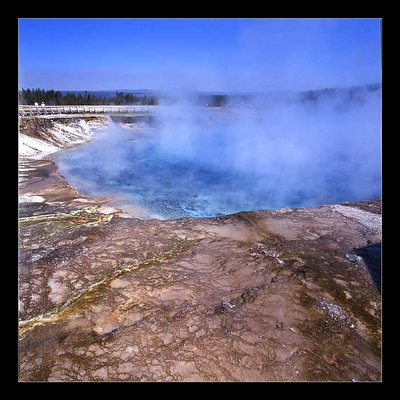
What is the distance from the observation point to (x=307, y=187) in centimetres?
838

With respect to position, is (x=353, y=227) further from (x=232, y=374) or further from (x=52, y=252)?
(x=52, y=252)

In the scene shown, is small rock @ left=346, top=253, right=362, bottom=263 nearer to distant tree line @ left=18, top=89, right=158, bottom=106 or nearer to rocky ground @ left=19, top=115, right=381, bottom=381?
rocky ground @ left=19, top=115, right=381, bottom=381

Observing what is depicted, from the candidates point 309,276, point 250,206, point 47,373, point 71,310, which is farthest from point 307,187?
point 47,373

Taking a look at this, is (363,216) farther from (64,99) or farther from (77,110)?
(64,99)

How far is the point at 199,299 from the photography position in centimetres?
336

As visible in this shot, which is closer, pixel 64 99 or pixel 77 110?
pixel 77 110

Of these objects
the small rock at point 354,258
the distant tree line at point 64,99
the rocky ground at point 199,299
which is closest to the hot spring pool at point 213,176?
the rocky ground at point 199,299

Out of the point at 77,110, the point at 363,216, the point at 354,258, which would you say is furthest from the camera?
the point at 77,110

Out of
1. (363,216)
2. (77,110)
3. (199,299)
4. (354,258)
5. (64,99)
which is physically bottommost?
(199,299)

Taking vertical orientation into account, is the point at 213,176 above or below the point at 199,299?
above

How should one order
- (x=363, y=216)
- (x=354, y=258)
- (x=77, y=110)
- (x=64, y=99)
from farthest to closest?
(x=64, y=99) < (x=77, y=110) < (x=363, y=216) < (x=354, y=258)

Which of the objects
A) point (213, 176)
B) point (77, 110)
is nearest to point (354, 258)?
point (213, 176)

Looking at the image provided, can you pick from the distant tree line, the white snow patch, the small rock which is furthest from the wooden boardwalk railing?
the small rock

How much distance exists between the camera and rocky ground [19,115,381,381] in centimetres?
262
